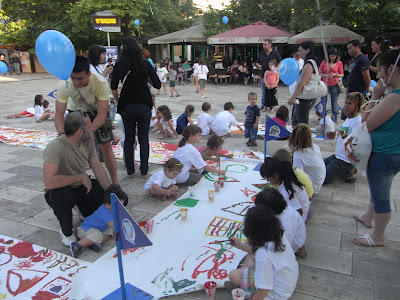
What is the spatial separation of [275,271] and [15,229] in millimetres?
2470

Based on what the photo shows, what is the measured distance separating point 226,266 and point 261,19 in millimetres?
18067

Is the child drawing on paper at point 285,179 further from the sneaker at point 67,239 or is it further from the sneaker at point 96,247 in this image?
the sneaker at point 67,239

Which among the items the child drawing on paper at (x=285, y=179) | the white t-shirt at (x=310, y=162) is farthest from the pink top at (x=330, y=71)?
the child drawing on paper at (x=285, y=179)

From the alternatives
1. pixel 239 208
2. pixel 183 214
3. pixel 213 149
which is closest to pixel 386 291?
pixel 239 208

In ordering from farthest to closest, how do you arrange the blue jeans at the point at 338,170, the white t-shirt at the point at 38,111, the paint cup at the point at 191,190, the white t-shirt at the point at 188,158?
the white t-shirt at the point at 38,111 < the blue jeans at the point at 338,170 < the white t-shirt at the point at 188,158 < the paint cup at the point at 191,190

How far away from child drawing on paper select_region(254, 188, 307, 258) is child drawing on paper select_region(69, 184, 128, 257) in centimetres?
122

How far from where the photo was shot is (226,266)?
2455mm

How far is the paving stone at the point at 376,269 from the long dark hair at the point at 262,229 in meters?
0.91

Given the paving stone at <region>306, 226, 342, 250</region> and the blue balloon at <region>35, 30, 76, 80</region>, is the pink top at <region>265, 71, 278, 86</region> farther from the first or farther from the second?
the blue balloon at <region>35, 30, 76, 80</region>

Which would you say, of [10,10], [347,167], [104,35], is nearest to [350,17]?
[347,167]

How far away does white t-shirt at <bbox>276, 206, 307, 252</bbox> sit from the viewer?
2.31 meters

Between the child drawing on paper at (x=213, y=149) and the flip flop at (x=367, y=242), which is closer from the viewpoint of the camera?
the flip flop at (x=367, y=242)

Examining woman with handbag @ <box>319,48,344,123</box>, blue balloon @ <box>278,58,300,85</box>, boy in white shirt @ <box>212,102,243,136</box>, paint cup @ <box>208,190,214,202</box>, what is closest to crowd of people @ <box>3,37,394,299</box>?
paint cup @ <box>208,190,214,202</box>

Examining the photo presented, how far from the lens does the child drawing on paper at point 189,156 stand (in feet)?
12.6
